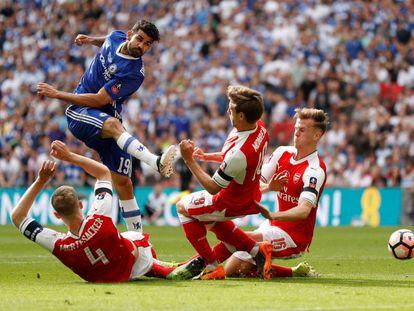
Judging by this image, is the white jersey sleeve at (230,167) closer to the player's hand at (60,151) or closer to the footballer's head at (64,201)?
the player's hand at (60,151)

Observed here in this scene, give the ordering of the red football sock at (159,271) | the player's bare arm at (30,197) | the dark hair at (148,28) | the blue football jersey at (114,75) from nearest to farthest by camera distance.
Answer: the player's bare arm at (30,197), the red football sock at (159,271), the dark hair at (148,28), the blue football jersey at (114,75)

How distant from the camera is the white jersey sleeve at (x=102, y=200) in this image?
959cm

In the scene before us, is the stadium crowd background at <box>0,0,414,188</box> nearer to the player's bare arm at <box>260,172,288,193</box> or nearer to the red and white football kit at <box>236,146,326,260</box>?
the red and white football kit at <box>236,146,326,260</box>

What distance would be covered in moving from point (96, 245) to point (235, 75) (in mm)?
17392

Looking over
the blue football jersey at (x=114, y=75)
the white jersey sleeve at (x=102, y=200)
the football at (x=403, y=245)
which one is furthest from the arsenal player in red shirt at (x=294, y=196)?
the blue football jersey at (x=114, y=75)

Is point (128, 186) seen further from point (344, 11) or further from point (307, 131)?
point (344, 11)

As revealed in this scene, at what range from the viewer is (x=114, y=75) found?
11.7 m

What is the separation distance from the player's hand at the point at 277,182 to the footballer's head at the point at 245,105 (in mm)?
784

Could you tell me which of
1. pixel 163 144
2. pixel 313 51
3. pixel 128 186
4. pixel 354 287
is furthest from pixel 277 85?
pixel 354 287

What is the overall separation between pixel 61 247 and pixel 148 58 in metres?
19.3

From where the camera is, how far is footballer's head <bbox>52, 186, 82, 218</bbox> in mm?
9219

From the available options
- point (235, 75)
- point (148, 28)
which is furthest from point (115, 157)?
point (235, 75)

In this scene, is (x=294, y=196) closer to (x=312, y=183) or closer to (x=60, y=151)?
(x=312, y=183)

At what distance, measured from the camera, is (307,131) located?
11.0 m
